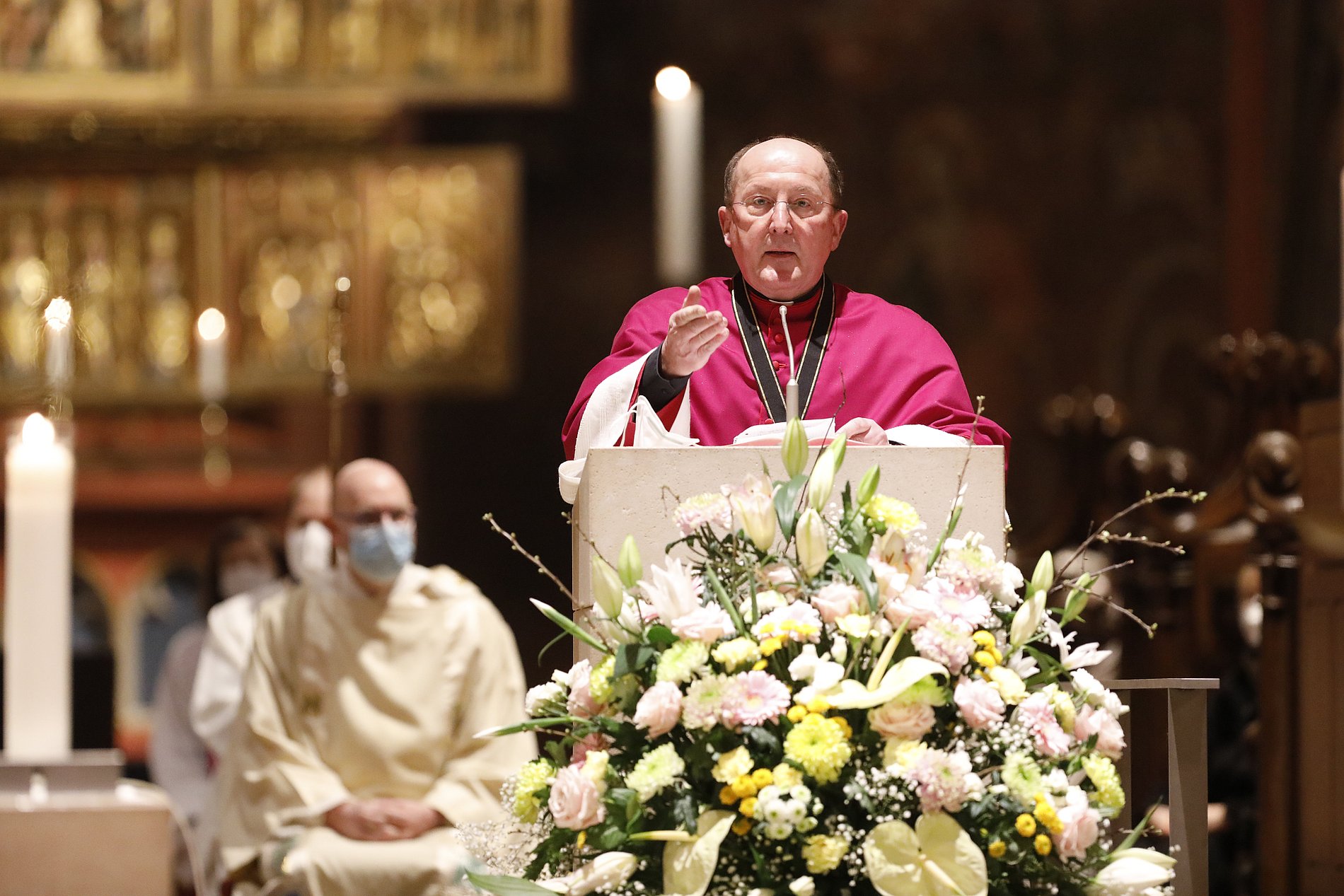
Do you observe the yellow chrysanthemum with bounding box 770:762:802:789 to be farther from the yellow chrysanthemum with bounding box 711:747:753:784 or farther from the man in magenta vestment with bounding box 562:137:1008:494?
the man in magenta vestment with bounding box 562:137:1008:494

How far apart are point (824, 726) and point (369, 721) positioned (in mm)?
3055

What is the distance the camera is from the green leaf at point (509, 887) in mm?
2809

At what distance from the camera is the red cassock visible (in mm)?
3430

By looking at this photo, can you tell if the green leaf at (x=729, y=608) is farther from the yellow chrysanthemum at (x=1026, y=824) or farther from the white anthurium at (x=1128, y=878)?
the white anthurium at (x=1128, y=878)

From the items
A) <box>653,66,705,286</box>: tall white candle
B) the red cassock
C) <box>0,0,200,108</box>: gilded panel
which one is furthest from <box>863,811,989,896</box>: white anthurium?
<box>0,0,200,108</box>: gilded panel

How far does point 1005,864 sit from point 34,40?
8.58m

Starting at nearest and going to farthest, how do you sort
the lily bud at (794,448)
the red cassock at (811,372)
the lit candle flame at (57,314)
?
the lily bud at (794,448) → the red cassock at (811,372) → the lit candle flame at (57,314)

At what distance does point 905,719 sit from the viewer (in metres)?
2.71

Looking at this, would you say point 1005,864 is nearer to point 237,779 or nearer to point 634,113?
point 237,779

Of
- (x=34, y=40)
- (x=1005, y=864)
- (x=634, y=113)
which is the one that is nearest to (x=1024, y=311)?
(x=634, y=113)

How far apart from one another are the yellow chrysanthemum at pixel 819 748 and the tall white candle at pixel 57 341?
197cm

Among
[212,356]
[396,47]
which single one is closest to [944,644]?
[396,47]

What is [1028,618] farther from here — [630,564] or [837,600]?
[630,564]

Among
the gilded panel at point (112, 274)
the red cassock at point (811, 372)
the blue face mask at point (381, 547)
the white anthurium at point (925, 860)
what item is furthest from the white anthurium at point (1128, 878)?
the gilded panel at point (112, 274)
